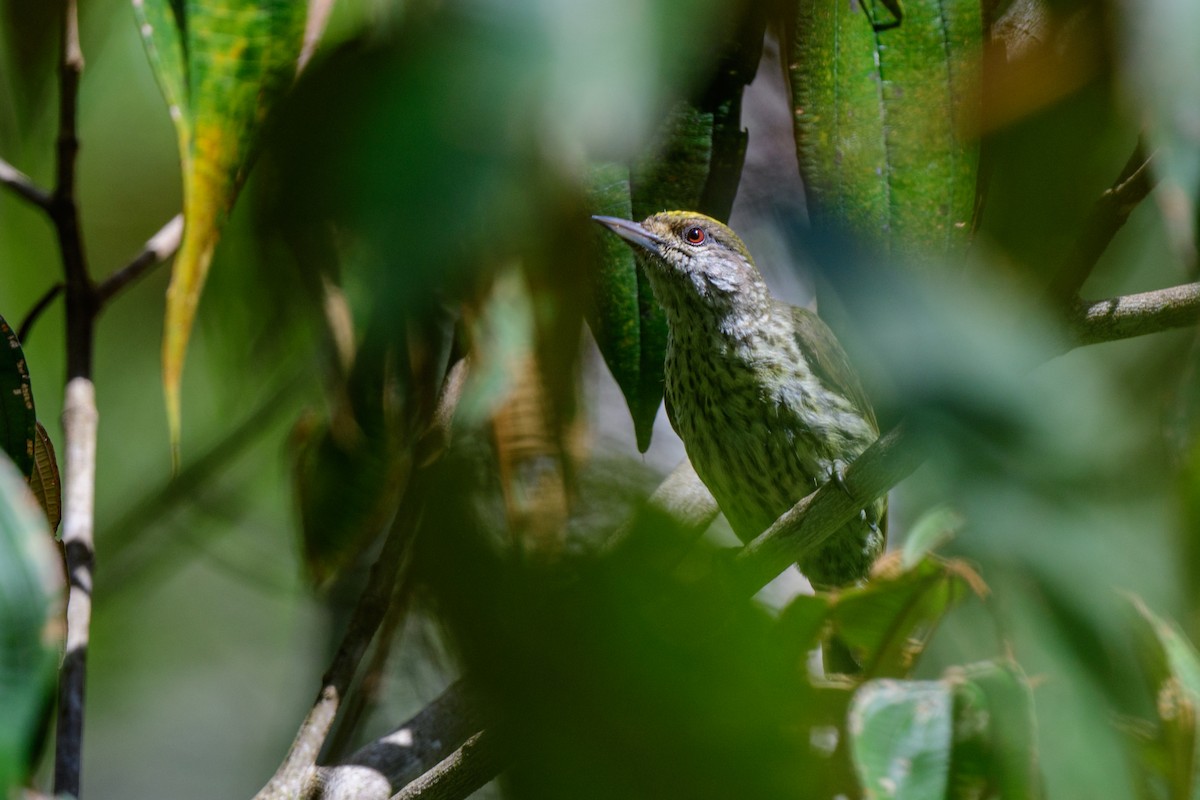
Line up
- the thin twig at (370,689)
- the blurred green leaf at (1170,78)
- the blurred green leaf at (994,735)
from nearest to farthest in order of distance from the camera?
1. the blurred green leaf at (1170,78)
2. the blurred green leaf at (994,735)
3. the thin twig at (370,689)

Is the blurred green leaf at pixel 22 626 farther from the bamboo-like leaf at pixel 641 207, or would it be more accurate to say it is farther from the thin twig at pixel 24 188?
the thin twig at pixel 24 188

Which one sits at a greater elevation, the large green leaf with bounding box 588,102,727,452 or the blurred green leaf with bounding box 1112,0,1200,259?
the blurred green leaf with bounding box 1112,0,1200,259

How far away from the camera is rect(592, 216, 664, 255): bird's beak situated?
2042 mm

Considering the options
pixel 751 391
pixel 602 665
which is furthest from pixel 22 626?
pixel 751 391

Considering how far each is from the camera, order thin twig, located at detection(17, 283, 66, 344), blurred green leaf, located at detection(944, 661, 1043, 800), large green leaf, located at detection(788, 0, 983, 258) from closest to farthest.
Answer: blurred green leaf, located at detection(944, 661, 1043, 800) → large green leaf, located at detection(788, 0, 983, 258) → thin twig, located at detection(17, 283, 66, 344)

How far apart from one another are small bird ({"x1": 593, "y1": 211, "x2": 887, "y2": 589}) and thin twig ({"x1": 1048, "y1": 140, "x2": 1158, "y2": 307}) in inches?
49.4

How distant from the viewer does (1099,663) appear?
1.67 m

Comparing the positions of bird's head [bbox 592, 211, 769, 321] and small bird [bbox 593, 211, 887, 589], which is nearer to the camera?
small bird [bbox 593, 211, 887, 589]

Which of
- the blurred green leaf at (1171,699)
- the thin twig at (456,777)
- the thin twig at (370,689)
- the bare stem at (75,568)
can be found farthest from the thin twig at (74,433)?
the blurred green leaf at (1171,699)

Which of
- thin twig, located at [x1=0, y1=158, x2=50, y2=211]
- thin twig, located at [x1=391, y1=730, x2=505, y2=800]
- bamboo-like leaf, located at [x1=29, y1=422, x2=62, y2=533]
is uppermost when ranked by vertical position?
thin twig, located at [x1=0, y1=158, x2=50, y2=211]

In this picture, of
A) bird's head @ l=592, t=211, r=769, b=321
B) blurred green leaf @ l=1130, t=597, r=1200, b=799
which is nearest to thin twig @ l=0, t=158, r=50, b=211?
bird's head @ l=592, t=211, r=769, b=321

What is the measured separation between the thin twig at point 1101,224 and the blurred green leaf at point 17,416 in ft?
4.67

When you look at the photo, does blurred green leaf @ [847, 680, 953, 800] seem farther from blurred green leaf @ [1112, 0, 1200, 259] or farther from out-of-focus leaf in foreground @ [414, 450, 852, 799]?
blurred green leaf @ [1112, 0, 1200, 259]

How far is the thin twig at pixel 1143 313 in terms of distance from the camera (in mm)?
1715
